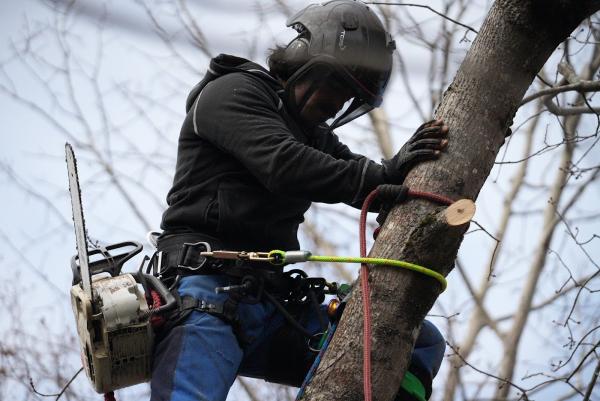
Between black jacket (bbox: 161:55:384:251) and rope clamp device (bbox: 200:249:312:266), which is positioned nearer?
rope clamp device (bbox: 200:249:312:266)

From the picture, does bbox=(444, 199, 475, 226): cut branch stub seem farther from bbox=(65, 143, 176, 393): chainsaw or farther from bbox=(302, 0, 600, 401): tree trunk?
bbox=(65, 143, 176, 393): chainsaw

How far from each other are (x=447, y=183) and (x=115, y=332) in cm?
112

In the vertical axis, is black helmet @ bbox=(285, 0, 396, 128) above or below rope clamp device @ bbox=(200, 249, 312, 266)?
above

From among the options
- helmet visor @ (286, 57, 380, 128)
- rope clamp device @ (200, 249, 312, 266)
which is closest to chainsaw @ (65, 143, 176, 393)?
rope clamp device @ (200, 249, 312, 266)

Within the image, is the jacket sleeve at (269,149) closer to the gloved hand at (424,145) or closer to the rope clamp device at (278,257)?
the gloved hand at (424,145)

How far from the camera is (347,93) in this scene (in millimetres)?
3496

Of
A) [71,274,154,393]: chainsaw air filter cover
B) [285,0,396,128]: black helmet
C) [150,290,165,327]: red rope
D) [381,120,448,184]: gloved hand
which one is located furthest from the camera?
[285,0,396,128]: black helmet

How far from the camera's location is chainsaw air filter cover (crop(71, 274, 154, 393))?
283 centimetres

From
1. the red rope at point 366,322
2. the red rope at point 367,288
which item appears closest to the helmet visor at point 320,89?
the red rope at point 367,288

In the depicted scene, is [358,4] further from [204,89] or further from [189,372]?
[189,372]

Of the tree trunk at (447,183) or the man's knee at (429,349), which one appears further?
the man's knee at (429,349)

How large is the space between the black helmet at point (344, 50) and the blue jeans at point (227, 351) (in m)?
Answer: 0.81

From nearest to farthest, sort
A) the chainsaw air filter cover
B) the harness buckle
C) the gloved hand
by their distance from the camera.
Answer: the gloved hand, the chainsaw air filter cover, the harness buckle

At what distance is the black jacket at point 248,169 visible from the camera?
2.93m
